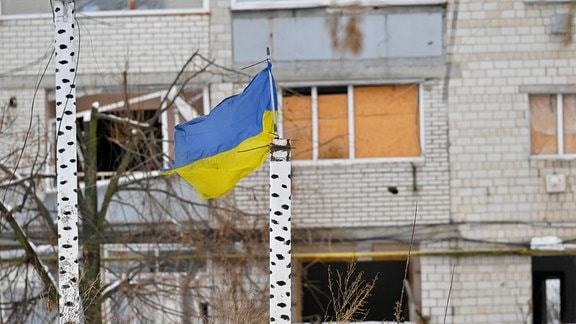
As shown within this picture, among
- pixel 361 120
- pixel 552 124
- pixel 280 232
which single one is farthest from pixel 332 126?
pixel 280 232

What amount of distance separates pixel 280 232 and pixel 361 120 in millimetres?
7419

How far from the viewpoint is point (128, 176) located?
49.8 ft

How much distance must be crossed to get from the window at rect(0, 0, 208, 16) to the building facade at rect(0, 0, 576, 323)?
19 mm

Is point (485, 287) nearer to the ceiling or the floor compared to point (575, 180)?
nearer to the floor

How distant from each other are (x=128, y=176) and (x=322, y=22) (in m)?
3.44

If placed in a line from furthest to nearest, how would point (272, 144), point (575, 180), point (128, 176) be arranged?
point (575, 180) → point (128, 176) → point (272, 144)

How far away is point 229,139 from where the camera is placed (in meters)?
10.4

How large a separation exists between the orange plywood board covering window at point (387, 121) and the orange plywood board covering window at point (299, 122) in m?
0.65

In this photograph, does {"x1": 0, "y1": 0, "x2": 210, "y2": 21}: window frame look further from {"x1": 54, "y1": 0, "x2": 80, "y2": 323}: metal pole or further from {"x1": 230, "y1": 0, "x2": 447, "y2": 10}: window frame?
{"x1": 54, "y1": 0, "x2": 80, "y2": 323}: metal pole

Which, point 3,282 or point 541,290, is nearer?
point 3,282

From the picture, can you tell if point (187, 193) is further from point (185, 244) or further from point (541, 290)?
point (541, 290)

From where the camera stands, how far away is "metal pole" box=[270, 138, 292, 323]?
916 cm

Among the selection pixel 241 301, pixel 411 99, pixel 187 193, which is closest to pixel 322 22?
pixel 411 99

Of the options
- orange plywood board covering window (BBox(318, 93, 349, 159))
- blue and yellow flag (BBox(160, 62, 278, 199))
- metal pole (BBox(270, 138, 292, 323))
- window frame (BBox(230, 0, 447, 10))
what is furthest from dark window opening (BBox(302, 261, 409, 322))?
metal pole (BBox(270, 138, 292, 323))
